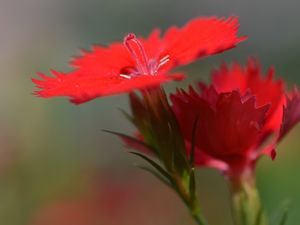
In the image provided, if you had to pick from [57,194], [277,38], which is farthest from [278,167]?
[277,38]

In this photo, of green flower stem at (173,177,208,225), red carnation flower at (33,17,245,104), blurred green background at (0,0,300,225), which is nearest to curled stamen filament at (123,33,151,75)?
red carnation flower at (33,17,245,104)

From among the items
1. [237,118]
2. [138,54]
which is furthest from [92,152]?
[237,118]

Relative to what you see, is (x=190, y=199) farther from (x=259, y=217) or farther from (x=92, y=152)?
(x=92, y=152)

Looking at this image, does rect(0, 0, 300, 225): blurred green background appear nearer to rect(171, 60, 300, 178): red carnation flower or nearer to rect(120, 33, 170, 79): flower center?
rect(171, 60, 300, 178): red carnation flower

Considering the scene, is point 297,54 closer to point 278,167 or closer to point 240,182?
point 278,167

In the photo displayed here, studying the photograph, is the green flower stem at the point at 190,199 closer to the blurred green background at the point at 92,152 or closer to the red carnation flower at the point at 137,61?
the red carnation flower at the point at 137,61

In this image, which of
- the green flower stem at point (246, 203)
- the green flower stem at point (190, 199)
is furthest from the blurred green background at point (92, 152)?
the green flower stem at point (190, 199)
